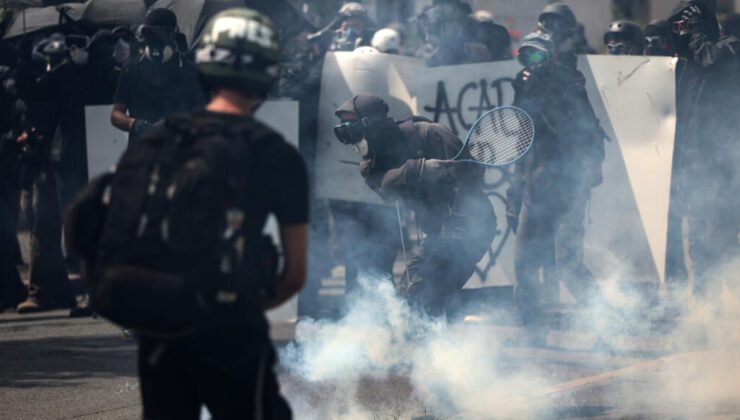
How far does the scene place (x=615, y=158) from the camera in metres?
8.61

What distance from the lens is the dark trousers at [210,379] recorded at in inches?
123

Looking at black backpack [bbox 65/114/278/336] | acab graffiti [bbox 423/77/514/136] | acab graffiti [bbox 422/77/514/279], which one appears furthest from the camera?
acab graffiti [bbox 423/77/514/136]

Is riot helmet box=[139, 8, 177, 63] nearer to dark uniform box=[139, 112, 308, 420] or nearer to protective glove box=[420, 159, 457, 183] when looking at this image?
protective glove box=[420, 159, 457, 183]

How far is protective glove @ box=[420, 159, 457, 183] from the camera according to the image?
648 centimetres

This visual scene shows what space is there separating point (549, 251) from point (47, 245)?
11.6 feet

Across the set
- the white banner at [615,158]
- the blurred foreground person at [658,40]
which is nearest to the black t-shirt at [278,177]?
the white banner at [615,158]

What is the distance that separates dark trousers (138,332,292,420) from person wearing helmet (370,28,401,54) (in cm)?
687

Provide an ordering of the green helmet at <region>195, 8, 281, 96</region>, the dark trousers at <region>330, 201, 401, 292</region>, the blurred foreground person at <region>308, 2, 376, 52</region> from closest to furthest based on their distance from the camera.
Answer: the green helmet at <region>195, 8, 281, 96</region>
the dark trousers at <region>330, 201, 401, 292</region>
the blurred foreground person at <region>308, 2, 376, 52</region>

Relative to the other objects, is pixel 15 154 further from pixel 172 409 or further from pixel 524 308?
pixel 172 409

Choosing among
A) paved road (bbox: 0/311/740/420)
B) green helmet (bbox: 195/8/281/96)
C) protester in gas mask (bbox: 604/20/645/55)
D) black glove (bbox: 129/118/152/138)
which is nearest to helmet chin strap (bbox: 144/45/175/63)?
black glove (bbox: 129/118/152/138)

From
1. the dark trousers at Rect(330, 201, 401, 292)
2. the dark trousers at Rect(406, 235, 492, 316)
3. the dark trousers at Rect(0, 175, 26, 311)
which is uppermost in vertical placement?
the dark trousers at Rect(406, 235, 492, 316)

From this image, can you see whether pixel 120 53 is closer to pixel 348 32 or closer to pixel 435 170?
pixel 348 32

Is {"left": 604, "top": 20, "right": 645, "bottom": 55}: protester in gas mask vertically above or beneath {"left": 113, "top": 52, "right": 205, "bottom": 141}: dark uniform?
above

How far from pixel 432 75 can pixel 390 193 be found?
252 cm
